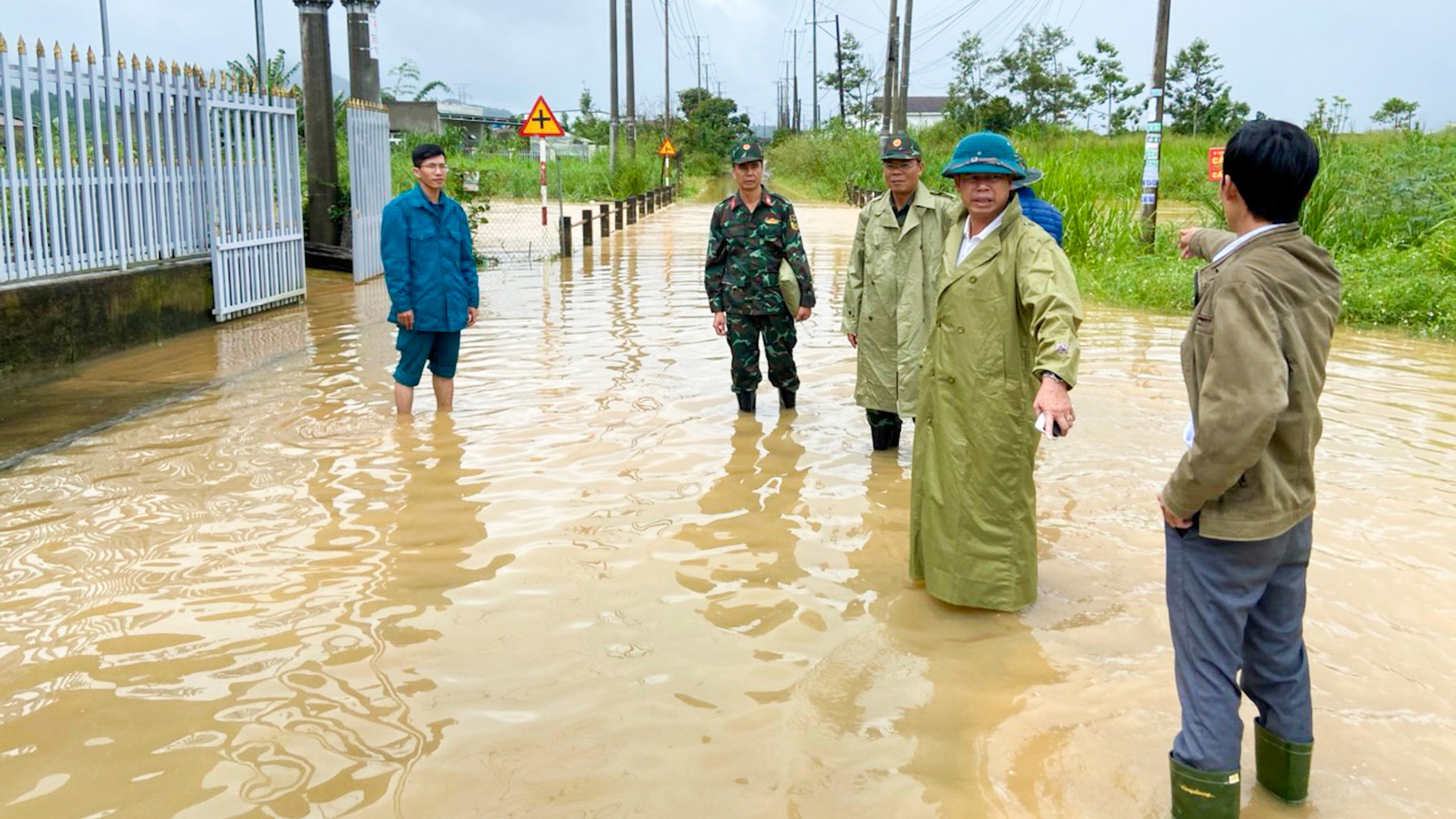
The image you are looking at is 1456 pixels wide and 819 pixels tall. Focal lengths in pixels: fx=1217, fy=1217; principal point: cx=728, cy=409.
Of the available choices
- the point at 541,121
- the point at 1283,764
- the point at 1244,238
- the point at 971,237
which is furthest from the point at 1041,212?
the point at 541,121

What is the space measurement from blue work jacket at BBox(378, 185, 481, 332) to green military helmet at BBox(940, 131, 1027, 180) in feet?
13.2

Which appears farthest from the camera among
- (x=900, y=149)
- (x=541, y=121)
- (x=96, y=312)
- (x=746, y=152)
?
(x=541, y=121)

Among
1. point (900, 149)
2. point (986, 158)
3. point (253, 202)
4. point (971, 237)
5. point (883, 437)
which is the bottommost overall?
point (883, 437)

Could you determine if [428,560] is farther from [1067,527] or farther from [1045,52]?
[1045,52]

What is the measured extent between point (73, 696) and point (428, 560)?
1611 millimetres

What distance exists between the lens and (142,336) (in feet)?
34.7

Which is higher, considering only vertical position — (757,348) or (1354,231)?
(1354,231)

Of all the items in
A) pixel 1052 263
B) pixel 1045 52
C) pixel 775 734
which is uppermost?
pixel 1045 52

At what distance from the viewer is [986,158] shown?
14.2 ft

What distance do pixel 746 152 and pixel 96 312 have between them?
19.3 feet

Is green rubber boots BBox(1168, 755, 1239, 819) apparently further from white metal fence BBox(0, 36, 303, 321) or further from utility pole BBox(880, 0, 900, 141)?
utility pole BBox(880, 0, 900, 141)

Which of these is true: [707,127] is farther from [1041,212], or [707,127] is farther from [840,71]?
[1041,212]

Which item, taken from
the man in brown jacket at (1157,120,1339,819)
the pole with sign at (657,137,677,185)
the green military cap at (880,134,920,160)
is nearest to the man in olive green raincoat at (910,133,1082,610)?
the man in brown jacket at (1157,120,1339,819)

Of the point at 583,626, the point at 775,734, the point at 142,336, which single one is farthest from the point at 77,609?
the point at 142,336
